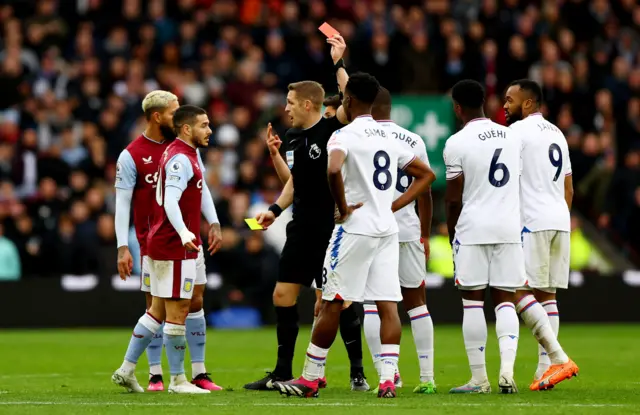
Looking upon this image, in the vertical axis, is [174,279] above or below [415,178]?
below

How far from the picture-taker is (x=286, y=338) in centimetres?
1146

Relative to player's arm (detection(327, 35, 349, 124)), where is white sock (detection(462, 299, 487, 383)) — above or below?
below

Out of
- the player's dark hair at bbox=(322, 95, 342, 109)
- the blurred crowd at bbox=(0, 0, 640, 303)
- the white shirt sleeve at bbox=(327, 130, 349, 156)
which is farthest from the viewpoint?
the blurred crowd at bbox=(0, 0, 640, 303)

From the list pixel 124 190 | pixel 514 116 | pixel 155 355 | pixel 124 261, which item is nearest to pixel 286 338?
pixel 155 355

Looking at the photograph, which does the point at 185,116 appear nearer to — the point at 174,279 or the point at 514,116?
the point at 174,279

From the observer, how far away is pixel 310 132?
11.3 meters

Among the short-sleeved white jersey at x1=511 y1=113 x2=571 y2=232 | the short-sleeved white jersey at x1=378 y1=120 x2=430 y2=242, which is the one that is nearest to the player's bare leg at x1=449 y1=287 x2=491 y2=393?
the short-sleeved white jersey at x1=378 y1=120 x2=430 y2=242

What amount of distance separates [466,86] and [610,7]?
18.1 metres

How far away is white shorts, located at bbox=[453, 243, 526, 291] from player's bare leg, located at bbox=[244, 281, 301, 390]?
4.76 ft

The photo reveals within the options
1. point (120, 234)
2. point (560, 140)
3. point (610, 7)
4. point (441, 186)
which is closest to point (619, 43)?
point (610, 7)

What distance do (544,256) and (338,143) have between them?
247cm

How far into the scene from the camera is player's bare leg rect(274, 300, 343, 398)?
10.3m

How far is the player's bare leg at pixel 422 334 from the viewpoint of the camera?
36.3 feet

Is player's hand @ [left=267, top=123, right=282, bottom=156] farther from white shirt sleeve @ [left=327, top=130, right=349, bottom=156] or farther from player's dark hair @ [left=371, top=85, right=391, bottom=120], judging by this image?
white shirt sleeve @ [left=327, top=130, right=349, bottom=156]
